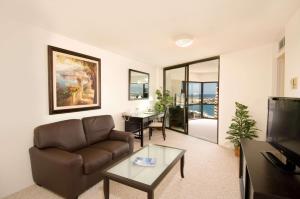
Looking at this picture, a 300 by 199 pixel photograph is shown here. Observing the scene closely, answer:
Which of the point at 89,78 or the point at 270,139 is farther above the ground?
the point at 89,78

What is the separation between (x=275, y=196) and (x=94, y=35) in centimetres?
300

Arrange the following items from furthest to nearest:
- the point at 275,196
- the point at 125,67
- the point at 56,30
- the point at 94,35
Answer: the point at 125,67 → the point at 94,35 → the point at 56,30 → the point at 275,196

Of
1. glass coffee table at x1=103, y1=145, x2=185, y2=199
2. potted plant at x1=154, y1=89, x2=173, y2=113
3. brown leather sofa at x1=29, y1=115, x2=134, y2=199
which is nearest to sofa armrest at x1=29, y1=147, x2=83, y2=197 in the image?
brown leather sofa at x1=29, y1=115, x2=134, y2=199

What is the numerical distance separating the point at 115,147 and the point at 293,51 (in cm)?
291

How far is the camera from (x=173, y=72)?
562cm

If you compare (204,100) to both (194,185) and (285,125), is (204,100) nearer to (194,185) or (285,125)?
(194,185)

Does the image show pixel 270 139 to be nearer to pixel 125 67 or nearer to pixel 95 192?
pixel 95 192

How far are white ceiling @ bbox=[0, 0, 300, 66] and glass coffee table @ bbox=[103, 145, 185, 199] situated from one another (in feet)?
6.31

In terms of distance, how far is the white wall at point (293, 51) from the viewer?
1.90 m

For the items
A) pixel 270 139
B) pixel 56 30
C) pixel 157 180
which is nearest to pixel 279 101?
pixel 270 139

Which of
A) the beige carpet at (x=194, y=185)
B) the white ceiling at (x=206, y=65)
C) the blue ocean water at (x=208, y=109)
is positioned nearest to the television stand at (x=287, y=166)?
the beige carpet at (x=194, y=185)

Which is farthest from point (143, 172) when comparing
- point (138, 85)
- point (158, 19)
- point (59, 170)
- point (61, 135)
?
point (138, 85)

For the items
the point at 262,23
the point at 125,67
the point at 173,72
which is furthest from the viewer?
the point at 173,72

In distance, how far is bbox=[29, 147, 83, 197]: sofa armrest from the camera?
71.4 inches
